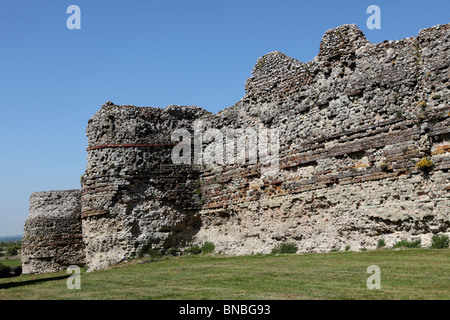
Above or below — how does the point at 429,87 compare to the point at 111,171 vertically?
above

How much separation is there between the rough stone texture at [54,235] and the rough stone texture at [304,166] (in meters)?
3.75

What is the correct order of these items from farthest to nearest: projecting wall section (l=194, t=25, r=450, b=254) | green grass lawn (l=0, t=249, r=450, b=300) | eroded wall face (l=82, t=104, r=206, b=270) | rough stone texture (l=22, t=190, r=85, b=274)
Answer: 1. rough stone texture (l=22, t=190, r=85, b=274)
2. eroded wall face (l=82, t=104, r=206, b=270)
3. projecting wall section (l=194, t=25, r=450, b=254)
4. green grass lawn (l=0, t=249, r=450, b=300)

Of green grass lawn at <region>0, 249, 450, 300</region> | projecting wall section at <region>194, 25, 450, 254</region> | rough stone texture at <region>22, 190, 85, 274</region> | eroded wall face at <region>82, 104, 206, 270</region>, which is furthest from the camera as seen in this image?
rough stone texture at <region>22, 190, 85, 274</region>

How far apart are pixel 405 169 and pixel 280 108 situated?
5.46 m

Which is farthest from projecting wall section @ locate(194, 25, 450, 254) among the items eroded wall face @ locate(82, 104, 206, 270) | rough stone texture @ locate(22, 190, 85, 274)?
rough stone texture @ locate(22, 190, 85, 274)

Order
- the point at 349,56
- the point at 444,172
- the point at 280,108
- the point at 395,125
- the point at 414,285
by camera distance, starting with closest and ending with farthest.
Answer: the point at 414,285, the point at 444,172, the point at 395,125, the point at 349,56, the point at 280,108

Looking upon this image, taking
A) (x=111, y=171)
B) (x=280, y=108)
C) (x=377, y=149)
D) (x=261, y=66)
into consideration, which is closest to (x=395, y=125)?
(x=377, y=149)

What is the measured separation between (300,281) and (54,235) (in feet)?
55.1

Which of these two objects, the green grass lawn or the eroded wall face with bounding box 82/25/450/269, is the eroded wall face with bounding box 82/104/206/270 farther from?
the green grass lawn

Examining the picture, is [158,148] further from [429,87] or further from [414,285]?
[414,285]

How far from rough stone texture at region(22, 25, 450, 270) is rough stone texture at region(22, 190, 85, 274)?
147 inches

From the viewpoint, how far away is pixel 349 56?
639 inches

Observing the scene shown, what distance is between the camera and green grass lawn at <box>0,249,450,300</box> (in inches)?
340

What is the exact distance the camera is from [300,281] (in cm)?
1012
